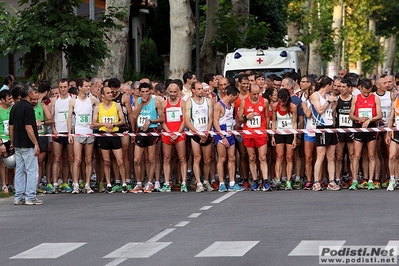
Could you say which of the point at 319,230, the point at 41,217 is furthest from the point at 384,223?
the point at 41,217

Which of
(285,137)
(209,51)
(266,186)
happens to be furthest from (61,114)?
(209,51)

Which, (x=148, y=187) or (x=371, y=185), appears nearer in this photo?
(x=371, y=185)

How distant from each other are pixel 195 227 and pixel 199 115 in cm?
569

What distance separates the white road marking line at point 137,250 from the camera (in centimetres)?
1180

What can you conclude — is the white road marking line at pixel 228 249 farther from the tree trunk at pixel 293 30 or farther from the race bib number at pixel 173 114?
the tree trunk at pixel 293 30

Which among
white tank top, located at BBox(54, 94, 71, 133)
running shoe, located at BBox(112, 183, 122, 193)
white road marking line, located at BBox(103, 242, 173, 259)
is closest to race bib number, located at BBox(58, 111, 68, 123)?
white tank top, located at BBox(54, 94, 71, 133)

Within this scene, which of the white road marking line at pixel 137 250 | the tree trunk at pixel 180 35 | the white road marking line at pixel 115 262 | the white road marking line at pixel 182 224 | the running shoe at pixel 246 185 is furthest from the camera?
the tree trunk at pixel 180 35

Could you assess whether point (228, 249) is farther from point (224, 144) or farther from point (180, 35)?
point (180, 35)

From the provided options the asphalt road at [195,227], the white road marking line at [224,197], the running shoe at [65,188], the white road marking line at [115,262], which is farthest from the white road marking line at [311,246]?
the running shoe at [65,188]

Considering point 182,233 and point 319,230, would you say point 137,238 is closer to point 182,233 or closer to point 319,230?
point 182,233

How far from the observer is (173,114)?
65.1ft

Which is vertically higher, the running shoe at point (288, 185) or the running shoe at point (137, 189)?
the running shoe at point (288, 185)

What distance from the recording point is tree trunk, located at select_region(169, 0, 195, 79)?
30406 mm

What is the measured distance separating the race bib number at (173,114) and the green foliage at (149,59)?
28.9m
